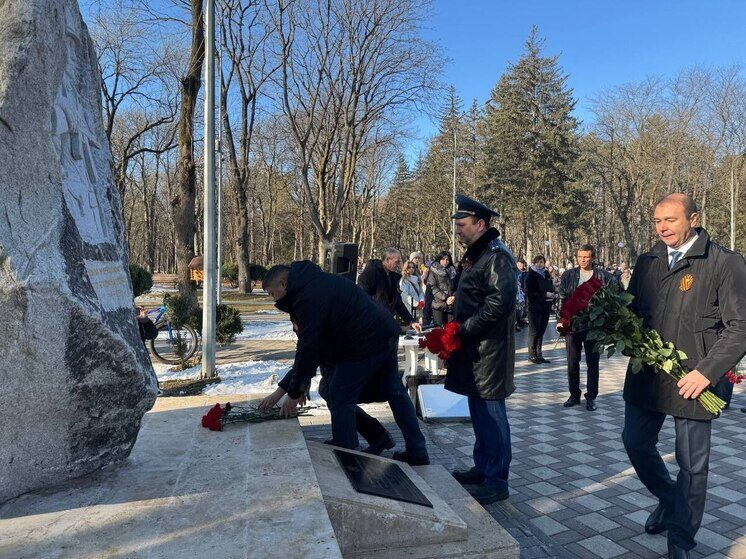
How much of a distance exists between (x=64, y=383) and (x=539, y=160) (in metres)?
35.3

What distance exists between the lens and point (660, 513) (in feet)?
11.4

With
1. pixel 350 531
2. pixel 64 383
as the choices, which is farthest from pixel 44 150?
pixel 350 531

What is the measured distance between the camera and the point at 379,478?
319 cm

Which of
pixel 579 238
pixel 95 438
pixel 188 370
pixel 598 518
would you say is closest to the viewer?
pixel 95 438

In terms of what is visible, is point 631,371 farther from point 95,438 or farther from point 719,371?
point 95,438

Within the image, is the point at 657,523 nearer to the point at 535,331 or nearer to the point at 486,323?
the point at 486,323

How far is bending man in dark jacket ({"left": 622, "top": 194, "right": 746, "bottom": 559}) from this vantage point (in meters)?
2.82

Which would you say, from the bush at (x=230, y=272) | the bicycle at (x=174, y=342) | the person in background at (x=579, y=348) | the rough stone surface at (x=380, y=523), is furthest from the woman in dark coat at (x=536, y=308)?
the bush at (x=230, y=272)

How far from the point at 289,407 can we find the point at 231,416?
1.34ft

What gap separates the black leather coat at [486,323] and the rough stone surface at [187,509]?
4.08ft

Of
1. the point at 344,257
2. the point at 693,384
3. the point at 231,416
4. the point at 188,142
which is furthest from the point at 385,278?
the point at 188,142

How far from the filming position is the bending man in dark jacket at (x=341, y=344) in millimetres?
3475

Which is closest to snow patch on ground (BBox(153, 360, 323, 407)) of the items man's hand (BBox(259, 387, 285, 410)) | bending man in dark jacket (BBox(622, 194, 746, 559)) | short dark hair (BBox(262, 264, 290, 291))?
man's hand (BBox(259, 387, 285, 410))

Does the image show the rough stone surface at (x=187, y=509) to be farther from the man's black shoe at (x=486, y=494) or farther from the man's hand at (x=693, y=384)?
Answer: the man's hand at (x=693, y=384)
